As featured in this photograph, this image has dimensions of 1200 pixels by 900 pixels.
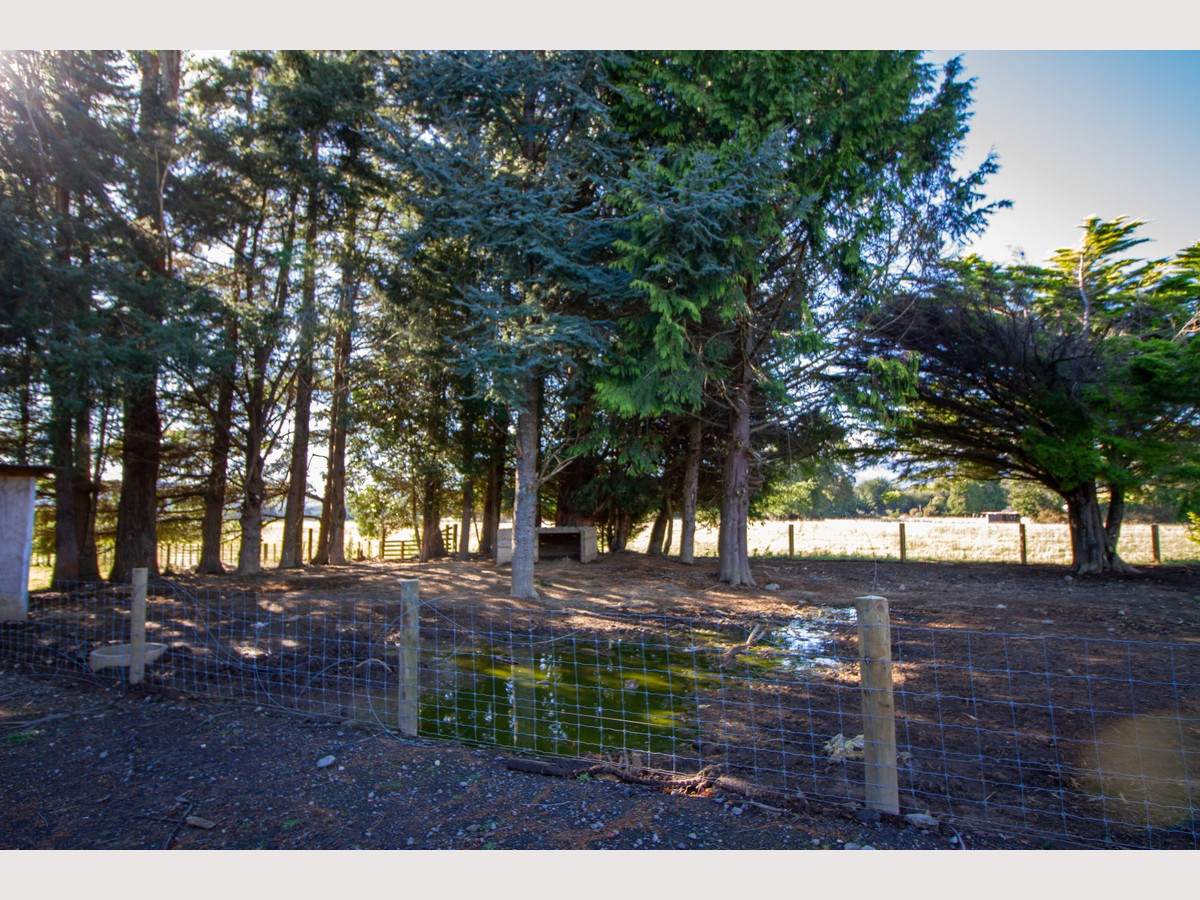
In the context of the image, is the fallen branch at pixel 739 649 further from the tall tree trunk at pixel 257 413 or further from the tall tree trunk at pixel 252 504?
the tall tree trunk at pixel 252 504

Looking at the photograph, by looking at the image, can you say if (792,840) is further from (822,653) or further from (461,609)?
(461,609)

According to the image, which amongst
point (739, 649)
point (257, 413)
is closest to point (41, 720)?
point (739, 649)

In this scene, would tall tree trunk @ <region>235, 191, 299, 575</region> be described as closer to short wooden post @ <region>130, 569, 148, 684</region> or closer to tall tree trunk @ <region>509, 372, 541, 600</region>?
tall tree trunk @ <region>509, 372, 541, 600</region>

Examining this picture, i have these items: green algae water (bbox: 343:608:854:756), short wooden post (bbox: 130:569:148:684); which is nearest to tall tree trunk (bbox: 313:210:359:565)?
short wooden post (bbox: 130:569:148:684)

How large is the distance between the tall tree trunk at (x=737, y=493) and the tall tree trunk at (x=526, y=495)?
3.93 m

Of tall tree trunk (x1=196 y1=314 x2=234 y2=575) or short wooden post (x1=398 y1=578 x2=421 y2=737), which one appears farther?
tall tree trunk (x1=196 y1=314 x2=234 y2=575)

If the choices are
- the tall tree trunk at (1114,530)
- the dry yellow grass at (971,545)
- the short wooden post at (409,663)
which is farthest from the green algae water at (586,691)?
the dry yellow grass at (971,545)

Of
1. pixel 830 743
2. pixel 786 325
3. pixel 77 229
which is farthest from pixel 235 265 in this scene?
pixel 830 743

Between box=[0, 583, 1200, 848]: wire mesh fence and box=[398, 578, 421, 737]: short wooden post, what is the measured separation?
0.05ft

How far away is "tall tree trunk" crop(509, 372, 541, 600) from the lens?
11.0 metres

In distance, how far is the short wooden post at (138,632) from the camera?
18.6ft

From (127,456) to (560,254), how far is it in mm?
9752

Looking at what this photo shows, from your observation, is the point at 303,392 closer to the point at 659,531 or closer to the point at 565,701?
the point at 659,531

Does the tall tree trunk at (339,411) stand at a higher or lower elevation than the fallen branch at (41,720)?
higher
